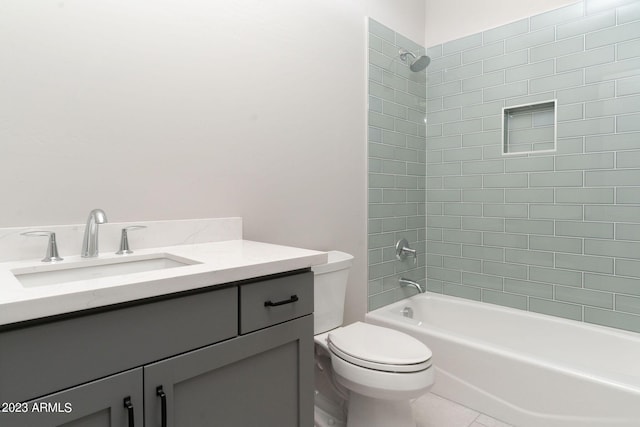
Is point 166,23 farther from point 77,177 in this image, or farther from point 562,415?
point 562,415

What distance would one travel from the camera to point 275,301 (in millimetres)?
1056

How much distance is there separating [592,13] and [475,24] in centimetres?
67

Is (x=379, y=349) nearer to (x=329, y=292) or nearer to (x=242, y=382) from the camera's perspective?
(x=329, y=292)

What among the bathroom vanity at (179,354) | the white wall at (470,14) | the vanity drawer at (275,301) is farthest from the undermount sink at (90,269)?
the white wall at (470,14)

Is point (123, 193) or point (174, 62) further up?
point (174, 62)

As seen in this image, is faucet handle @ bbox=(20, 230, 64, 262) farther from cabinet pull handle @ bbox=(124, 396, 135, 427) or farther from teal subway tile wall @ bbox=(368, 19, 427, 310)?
teal subway tile wall @ bbox=(368, 19, 427, 310)

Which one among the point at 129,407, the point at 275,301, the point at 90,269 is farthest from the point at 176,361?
the point at 90,269

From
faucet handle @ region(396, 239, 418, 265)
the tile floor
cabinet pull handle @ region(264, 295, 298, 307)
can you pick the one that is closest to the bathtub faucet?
faucet handle @ region(396, 239, 418, 265)

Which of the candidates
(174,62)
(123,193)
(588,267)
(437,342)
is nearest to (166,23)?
(174,62)

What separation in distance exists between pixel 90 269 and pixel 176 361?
0.50 meters

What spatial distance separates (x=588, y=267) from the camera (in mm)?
2131

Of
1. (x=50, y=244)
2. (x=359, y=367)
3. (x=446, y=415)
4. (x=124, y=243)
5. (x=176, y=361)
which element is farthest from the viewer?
(x=446, y=415)

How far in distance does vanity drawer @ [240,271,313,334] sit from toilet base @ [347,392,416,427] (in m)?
0.69

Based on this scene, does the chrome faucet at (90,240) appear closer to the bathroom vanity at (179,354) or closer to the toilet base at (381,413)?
the bathroom vanity at (179,354)
